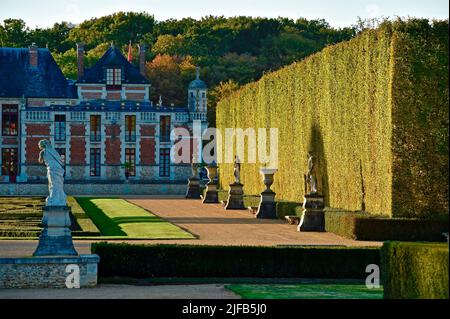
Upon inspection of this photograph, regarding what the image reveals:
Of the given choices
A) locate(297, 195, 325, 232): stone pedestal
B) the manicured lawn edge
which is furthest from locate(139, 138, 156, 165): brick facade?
locate(297, 195, 325, 232): stone pedestal

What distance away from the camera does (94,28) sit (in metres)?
106

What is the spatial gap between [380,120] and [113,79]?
136 feet

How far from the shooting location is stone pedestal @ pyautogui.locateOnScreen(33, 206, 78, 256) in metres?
18.9

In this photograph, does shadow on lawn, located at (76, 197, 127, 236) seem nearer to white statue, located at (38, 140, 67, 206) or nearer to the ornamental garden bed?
the ornamental garden bed

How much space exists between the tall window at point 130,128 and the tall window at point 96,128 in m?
1.48

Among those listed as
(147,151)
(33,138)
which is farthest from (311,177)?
(33,138)

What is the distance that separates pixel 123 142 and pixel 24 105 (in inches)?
233

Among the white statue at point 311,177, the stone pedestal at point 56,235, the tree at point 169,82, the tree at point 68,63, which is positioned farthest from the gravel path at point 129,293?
the tree at point 68,63

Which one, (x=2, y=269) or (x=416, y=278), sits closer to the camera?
(x=416, y=278)

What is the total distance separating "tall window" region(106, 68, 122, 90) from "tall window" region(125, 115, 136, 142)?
3592 millimetres

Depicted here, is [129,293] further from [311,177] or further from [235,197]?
[235,197]
